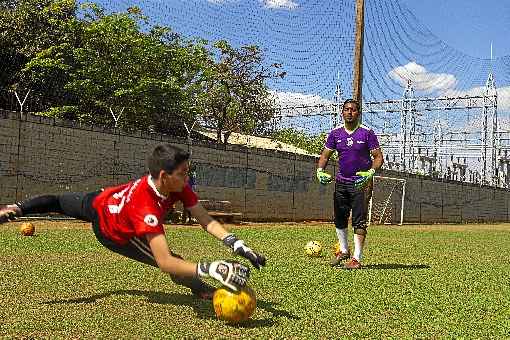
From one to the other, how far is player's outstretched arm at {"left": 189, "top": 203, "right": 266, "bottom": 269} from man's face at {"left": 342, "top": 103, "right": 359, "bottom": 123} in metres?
3.95

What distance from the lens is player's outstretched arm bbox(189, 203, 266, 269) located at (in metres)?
4.66

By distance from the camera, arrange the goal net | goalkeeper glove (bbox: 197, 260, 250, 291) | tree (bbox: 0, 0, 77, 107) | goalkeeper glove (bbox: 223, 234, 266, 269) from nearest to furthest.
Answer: goalkeeper glove (bbox: 197, 260, 250, 291), goalkeeper glove (bbox: 223, 234, 266, 269), tree (bbox: 0, 0, 77, 107), the goal net

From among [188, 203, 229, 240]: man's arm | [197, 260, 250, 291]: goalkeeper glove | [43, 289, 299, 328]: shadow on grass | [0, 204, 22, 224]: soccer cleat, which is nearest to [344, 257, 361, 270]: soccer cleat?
[43, 289, 299, 328]: shadow on grass

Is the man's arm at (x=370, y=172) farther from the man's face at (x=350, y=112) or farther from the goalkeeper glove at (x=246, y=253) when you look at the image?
the goalkeeper glove at (x=246, y=253)

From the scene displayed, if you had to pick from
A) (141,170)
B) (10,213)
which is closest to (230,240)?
(10,213)

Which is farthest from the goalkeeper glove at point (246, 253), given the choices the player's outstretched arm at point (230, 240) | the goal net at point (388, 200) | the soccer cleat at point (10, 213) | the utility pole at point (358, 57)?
the goal net at point (388, 200)

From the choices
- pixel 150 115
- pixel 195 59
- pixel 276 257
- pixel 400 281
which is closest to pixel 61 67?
pixel 150 115

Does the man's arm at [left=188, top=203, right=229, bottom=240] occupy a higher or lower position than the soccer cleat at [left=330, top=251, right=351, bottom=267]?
higher

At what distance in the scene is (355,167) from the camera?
885 centimetres

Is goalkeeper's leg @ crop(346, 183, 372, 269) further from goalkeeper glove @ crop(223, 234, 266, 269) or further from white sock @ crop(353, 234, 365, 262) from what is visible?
goalkeeper glove @ crop(223, 234, 266, 269)

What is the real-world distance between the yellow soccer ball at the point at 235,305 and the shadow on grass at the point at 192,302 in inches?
4.1

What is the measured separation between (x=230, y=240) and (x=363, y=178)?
4.20 m

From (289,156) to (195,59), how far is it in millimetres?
11487

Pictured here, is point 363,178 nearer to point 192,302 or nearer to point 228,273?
point 192,302
